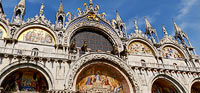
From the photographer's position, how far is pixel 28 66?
11906mm

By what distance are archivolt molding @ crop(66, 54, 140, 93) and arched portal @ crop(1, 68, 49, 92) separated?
1.94m

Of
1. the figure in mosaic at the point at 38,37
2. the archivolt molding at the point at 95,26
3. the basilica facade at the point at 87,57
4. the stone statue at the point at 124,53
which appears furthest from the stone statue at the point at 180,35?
the figure in mosaic at the point at 38,37

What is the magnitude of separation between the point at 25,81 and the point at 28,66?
128cm

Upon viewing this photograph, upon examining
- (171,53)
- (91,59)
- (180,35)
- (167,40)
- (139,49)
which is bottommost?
(91,59)

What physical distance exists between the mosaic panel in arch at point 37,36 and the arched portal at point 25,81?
3552mm

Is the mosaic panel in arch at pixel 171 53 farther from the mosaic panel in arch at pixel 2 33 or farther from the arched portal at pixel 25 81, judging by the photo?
the mosaic panel in arch at pixel 2 33

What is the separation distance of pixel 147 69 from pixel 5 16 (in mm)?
14836

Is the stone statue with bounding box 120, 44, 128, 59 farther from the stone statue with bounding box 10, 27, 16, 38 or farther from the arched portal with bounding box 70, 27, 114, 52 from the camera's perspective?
the stone statue with bounding box 10, 27, 16, 38

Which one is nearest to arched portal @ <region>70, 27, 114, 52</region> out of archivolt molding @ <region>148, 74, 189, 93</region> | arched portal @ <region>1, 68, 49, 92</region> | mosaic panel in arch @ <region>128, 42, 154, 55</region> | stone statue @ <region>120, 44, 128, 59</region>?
stone statue @ <region>120, 44, 128, 59</region>

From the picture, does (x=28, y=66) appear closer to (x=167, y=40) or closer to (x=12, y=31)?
(x=12, y=31)

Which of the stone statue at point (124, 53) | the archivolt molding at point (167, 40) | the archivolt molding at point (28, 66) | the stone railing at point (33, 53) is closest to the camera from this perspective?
the archivolt molding at point (28, 66)

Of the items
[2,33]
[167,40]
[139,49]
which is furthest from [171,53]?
[2,33]

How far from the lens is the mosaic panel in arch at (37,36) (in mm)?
14676

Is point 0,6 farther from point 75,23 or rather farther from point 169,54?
point 169,54
